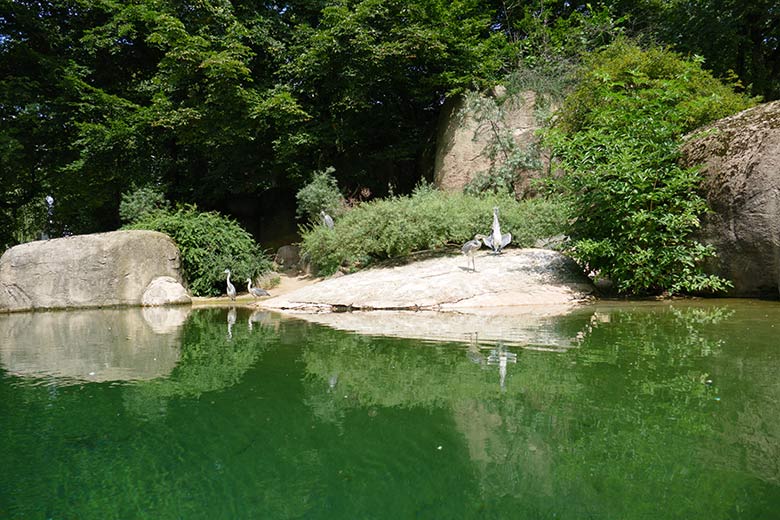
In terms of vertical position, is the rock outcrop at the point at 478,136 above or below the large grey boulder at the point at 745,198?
above

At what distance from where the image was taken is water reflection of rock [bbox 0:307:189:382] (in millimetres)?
4305

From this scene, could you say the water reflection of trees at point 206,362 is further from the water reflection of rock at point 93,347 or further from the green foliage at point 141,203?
the green foliage at point 141,203

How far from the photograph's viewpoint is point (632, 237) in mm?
7797

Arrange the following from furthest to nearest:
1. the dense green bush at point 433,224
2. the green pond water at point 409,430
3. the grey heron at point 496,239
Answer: the dense green bush at point 433,224 < the grey heron at point 496,239 < the green pond water at point 409,430

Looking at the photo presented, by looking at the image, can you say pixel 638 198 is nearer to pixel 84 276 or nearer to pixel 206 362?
pixel 206 362

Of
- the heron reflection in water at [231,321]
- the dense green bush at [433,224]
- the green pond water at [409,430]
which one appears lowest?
the green pond water at [409,430]

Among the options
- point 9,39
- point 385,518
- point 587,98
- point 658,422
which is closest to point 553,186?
point 587,98

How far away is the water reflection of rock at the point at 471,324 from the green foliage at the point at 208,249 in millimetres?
6177

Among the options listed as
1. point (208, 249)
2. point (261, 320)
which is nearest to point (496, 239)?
point (261, 320)

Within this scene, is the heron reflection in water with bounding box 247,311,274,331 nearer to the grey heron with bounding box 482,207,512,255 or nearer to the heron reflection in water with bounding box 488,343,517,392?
the heron reflection in water with bounding box 488,343,517,392

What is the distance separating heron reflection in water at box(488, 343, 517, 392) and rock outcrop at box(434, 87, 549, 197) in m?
10.5

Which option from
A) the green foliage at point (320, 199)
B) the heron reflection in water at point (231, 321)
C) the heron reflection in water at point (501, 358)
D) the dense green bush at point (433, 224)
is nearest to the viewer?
the heron reflection in water at point (501, 358)

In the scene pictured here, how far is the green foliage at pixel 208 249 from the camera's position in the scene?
44.7 feet

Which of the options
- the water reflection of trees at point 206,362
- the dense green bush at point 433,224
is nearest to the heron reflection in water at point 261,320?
the water reflection of trees at point 206,362
